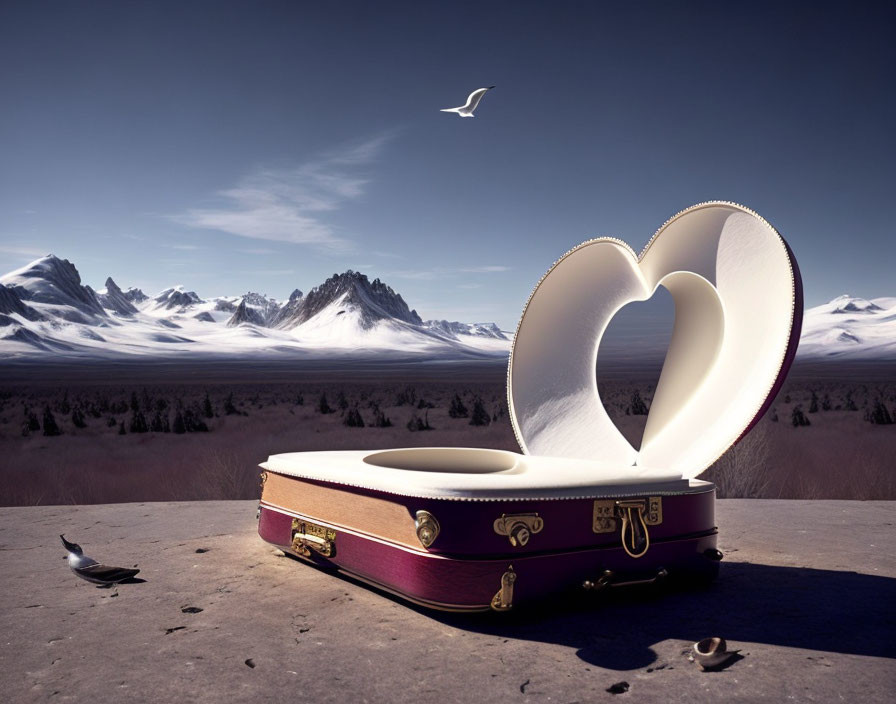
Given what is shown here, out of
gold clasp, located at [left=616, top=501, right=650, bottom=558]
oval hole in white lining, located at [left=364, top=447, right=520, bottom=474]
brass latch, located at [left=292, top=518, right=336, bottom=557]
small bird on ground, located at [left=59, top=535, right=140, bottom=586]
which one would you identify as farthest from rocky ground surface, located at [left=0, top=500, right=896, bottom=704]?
oval hole in white lining, located at [left=364, top=447, right=520, bottom=474]

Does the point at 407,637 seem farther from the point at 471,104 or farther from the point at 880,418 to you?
the point at 880,418

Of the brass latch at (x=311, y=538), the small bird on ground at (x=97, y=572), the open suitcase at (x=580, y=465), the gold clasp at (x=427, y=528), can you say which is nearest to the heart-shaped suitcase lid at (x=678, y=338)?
the open suitcase at (x=580, y=465)

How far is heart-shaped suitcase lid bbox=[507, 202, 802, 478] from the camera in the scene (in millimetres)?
5152

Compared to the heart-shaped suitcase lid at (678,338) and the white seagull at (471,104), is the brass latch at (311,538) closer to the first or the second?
the heart-shaped suitcase lid at (678,338)

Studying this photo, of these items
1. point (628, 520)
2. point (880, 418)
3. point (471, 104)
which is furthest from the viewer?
point (880, 418)

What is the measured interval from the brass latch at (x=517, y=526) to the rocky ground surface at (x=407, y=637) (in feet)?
1.53

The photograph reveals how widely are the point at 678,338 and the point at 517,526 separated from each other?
3.07 m

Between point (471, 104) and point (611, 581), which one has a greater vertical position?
point (471, 104)

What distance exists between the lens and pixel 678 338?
6.36 m

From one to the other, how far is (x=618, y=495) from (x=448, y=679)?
→ 1495mm

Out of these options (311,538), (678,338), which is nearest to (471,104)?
(678,338)

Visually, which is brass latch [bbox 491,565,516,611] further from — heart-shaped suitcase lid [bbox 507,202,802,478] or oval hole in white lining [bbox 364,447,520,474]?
oval hole in white lining [bbox 364,447,520,474]

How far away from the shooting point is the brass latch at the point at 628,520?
→ 423 centimetres

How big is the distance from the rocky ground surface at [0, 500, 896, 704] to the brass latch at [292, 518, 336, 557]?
0.21 metres
